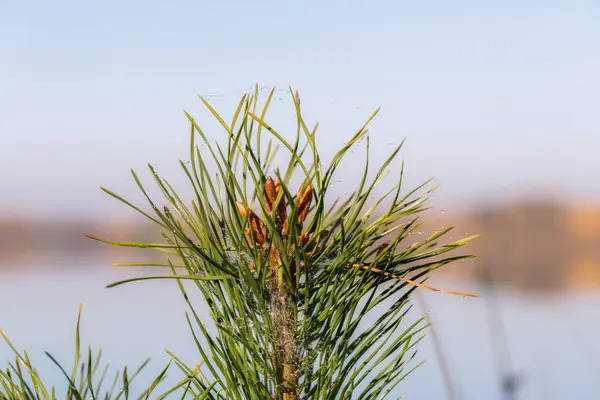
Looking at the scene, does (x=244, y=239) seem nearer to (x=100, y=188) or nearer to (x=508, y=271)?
(x=100, y=188)

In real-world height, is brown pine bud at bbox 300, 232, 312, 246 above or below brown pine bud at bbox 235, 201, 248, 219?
below

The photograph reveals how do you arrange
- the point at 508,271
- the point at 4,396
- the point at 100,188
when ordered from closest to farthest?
the point at 100,188 → the point at 4,396 → the point at 508,271

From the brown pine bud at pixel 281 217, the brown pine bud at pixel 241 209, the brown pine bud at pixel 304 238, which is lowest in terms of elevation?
the brown pine bud at pixel 304 238

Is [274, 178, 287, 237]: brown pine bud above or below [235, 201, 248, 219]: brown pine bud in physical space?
below

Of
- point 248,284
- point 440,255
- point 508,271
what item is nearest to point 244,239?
point 248,284

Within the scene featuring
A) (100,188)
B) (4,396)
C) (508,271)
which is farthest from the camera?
(508,271)

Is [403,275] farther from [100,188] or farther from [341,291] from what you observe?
[100,188]

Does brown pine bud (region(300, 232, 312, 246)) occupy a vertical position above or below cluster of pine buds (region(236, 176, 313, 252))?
below

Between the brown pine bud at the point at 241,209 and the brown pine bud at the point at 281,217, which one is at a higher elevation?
the brown pine bud at the point at 241,209

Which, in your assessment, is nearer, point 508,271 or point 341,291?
point 341,291

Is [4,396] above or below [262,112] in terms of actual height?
below

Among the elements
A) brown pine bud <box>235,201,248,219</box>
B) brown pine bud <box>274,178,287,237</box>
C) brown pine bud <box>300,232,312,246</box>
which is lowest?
brown pine bud <box>300,232,312,246</box>

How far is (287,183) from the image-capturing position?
1.83 feet

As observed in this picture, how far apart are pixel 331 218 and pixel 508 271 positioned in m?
1.09
